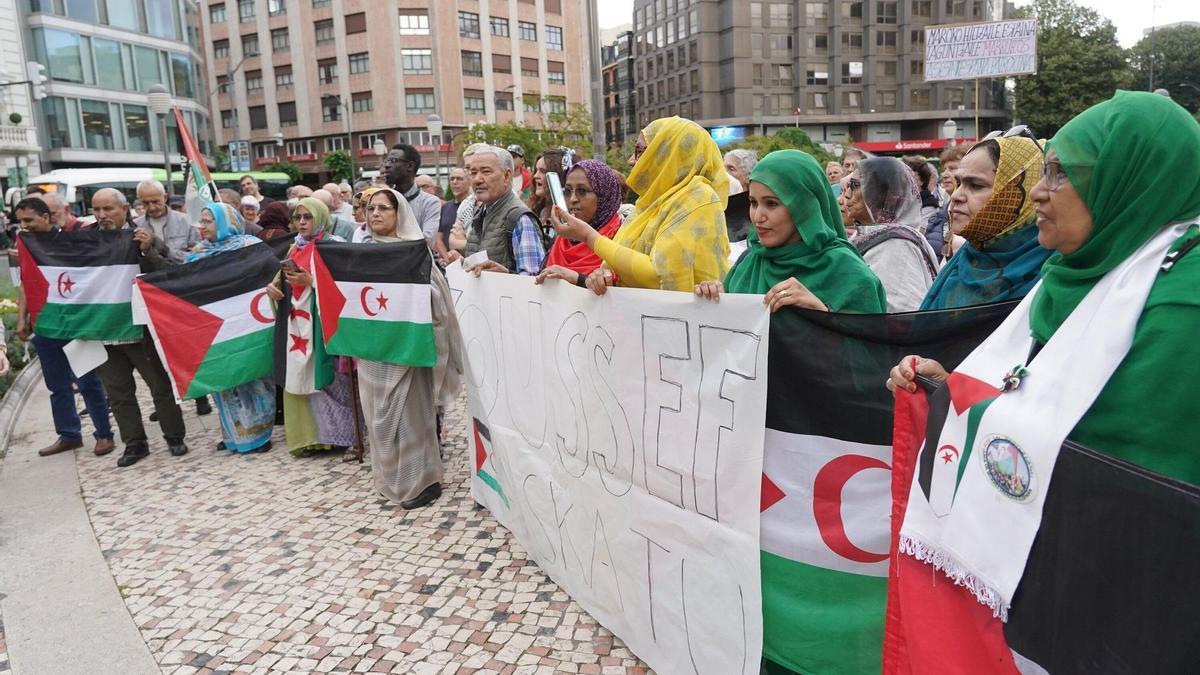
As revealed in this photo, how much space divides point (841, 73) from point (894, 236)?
220 feet

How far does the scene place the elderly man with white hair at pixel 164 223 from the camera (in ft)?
21.8

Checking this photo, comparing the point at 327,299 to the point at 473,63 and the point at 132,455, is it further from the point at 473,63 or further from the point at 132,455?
the point at 473,63

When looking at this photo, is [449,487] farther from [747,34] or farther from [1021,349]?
[747,34]

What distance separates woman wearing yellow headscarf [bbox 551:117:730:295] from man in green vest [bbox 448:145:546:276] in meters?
1.36

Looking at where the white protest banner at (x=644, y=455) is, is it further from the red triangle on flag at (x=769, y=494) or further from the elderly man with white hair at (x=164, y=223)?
the elderly man with white hair at (x=164, y=223)

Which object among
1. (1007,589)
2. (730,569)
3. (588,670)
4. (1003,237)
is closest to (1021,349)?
(1007,589)

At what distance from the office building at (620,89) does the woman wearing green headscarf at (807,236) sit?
79210 mm

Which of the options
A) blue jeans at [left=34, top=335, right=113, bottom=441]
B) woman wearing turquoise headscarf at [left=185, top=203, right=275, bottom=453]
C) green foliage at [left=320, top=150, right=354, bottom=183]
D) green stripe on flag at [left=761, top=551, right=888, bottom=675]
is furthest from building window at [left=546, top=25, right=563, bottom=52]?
green stripe on flag at [left=761, top=551, right=888, bottom=675]

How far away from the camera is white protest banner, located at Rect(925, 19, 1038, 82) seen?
55.3 feet

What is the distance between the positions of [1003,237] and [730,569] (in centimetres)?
131

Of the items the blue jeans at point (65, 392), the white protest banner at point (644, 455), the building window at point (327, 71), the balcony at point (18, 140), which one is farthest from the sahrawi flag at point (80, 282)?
the building window at point (327, 71)

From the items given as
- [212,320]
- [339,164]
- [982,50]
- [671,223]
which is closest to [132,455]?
[212,320]

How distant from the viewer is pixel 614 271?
3.10m

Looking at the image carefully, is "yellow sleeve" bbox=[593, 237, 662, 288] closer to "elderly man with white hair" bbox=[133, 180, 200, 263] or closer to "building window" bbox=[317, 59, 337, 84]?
"elderly man with white hair" bbox=[133, 180, 200, 263]
